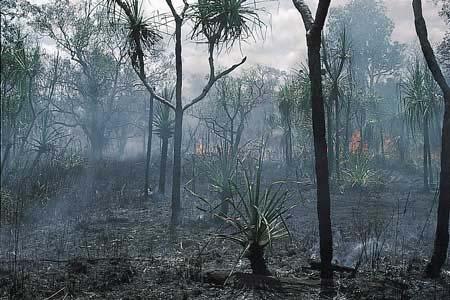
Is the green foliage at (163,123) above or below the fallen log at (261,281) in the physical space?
above

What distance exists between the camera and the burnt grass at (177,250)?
462 centimetres

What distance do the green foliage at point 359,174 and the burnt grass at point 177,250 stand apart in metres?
0.97

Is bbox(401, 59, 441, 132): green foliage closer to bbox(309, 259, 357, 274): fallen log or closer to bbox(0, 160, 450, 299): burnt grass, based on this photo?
bbox(0, 160, 450, 299): burnt grass

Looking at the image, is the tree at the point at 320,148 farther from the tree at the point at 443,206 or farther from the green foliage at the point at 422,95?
the green foliage at the point at 422,95

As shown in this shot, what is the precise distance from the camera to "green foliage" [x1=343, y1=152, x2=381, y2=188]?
47.6 feet

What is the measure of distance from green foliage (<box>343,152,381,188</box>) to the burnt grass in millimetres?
970

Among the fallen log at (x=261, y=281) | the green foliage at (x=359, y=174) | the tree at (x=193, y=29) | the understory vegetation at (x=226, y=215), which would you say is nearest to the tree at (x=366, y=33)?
the understory vegetation at (x=226, y=215)

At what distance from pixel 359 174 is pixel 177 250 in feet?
29.5

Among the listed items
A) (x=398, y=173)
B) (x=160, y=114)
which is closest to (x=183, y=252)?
(x=160, y=114)

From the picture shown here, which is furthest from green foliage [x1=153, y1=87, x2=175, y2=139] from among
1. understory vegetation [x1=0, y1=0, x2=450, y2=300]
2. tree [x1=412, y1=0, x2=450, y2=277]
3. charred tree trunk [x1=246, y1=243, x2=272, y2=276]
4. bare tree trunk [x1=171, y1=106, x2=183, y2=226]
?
tree [x1=412, y1=0, x2=450, y2=277]

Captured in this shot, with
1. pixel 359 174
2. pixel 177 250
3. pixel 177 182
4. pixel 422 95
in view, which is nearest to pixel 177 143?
pixel 177 182

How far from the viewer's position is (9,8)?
17.0 m

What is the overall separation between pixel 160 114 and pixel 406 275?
1083cm

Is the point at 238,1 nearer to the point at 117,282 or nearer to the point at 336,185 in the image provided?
the point at 117,282
